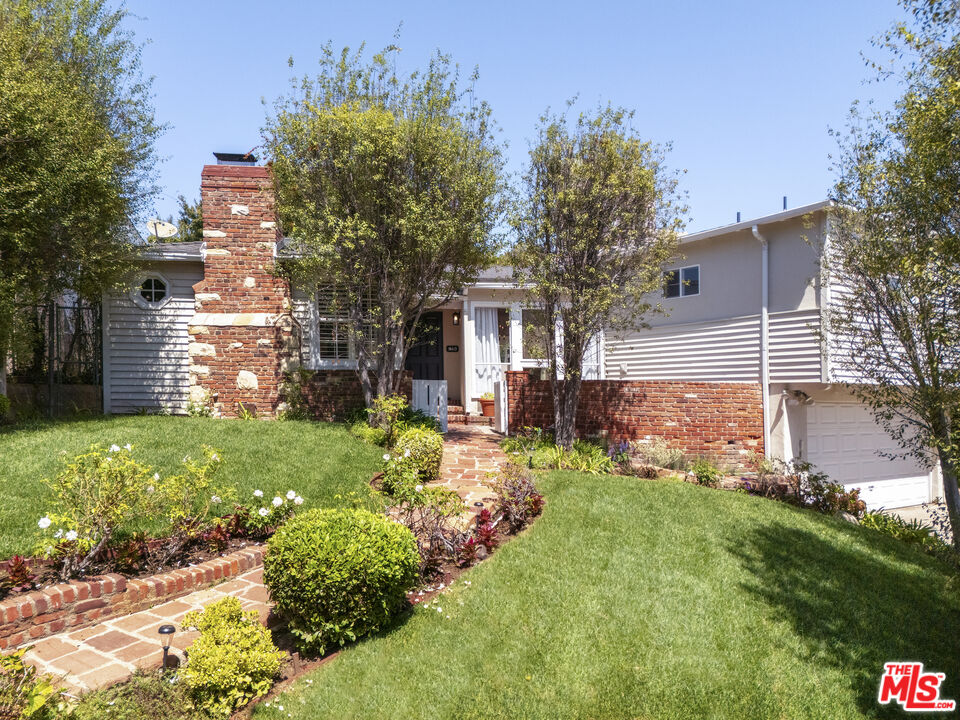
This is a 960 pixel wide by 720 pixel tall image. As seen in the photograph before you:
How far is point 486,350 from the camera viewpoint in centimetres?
1424

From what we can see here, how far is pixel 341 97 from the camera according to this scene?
9.84m

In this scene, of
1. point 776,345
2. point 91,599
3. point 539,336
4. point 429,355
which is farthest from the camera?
point 429,355

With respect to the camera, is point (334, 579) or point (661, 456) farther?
point (661, 456)

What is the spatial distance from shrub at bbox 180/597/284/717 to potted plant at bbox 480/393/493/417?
9.90 m

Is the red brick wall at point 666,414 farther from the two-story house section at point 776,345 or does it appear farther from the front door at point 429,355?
the front door at point 429,355

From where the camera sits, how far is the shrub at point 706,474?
9.72 m

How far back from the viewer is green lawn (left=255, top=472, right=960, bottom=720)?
12.8ft

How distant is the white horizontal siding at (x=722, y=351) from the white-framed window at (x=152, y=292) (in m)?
9.08

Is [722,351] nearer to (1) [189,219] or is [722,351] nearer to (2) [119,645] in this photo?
(2) [119,645]

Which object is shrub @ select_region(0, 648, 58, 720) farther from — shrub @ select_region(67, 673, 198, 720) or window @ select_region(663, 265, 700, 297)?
window @ select_region(663, 265, 700, 297)

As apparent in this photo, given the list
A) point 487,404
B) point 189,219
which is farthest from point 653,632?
point 189,219

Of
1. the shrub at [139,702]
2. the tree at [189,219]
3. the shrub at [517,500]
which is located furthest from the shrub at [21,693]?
the tree at [189,219]

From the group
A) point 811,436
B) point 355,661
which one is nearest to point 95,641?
point 355,661

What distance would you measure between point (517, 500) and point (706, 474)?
4.68 m
